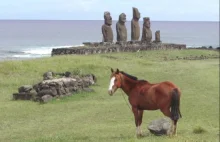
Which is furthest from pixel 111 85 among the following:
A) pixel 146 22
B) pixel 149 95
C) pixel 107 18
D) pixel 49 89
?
pixel 146 22

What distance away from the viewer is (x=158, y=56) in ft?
137

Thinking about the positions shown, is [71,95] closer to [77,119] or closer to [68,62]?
[77,119]

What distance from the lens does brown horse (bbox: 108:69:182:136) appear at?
12273 millimetres

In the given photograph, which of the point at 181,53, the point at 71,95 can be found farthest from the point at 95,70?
the point at 181,53

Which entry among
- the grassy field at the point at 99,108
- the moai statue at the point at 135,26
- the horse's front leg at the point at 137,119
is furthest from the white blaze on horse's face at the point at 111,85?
the moai statue at the point at 135,26

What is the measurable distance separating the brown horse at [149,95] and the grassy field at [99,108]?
2.38 feet

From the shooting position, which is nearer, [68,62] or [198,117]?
[198,117]

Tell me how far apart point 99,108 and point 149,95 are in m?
7.52

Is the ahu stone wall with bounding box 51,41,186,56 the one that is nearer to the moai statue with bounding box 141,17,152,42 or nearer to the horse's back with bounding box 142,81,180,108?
the moai statue with bounding box 141,17,152,42

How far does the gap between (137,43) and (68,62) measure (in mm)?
17145

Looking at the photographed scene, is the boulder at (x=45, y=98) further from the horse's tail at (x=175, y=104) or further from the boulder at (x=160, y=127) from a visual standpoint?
the horse's tail at (x=175, y=104)

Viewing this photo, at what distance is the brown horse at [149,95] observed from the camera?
1227 cm

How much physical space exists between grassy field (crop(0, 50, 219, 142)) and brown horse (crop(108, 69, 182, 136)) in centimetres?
73

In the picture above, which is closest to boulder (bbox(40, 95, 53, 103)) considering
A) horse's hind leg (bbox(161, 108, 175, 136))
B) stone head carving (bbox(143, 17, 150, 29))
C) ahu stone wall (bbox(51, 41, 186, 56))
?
horse's hind leg (bbox(161, 108, 175, 136))
